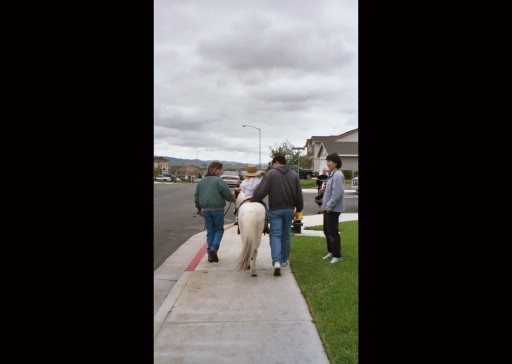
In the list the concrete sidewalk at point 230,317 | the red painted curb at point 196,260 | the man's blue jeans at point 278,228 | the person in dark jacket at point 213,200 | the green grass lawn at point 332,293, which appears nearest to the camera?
the concrete sidewalk at point 230,317

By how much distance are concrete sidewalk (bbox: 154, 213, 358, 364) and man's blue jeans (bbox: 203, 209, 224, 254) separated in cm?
40

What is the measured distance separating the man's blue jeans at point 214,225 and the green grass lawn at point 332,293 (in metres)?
1.37

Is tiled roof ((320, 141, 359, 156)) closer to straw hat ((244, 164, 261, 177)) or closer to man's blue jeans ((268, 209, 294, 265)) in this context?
straw hat ((244, 164, 261, 177))

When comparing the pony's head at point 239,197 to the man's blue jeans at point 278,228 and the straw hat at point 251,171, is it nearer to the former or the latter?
the straw hat at point 251,171

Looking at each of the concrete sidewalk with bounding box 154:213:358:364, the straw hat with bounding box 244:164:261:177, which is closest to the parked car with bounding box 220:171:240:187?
the straw hat with bounding box 244:164:261:177

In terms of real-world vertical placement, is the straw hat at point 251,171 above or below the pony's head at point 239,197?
above

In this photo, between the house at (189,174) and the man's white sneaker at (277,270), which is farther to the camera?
the house at (189,174)

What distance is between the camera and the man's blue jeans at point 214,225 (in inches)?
277

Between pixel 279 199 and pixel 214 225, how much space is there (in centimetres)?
146

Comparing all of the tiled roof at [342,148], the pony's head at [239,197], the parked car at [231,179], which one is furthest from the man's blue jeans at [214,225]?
the tiled roof at [342,148]

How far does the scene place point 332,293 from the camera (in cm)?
511
